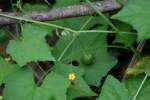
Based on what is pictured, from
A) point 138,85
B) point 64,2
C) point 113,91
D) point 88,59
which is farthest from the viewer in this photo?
point 64,2

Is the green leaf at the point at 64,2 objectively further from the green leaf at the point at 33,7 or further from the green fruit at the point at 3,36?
the green fruit at the point at 3,36

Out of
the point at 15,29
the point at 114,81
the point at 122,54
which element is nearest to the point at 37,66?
the point at 15,29

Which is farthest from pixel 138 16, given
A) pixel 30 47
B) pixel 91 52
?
pixel 30 47

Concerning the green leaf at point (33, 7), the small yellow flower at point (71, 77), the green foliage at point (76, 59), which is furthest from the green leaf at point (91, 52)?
the green leaf at point (33, 7)

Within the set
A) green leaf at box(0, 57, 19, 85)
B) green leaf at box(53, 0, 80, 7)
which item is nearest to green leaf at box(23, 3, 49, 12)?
green leaf at box(53, 0, 80, 7)

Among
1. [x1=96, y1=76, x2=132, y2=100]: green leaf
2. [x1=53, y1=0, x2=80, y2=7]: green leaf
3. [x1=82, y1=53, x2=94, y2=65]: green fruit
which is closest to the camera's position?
[x1=96, y1=76, x2=132, y2=100]: green leaf

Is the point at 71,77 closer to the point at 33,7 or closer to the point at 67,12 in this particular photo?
the point at 67,12

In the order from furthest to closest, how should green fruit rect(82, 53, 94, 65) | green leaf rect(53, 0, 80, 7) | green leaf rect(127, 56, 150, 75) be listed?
green leaf rect(53, 0, 80, 7) → green fruit rect(82, 53, 94, 65) → green leaf rect(127, 56, 150, 75)

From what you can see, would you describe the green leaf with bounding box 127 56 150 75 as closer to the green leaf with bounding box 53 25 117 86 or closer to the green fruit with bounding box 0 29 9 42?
the green leaf with bounding box 53 25 117 86
